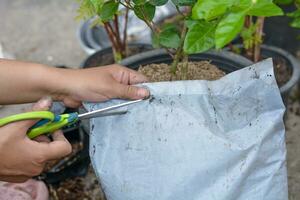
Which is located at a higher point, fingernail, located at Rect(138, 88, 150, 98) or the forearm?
the forearm

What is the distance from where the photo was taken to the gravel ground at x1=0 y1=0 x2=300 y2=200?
2.25m

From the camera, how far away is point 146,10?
1025 mm

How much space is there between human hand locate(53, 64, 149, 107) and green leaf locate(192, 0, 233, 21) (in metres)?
0.27

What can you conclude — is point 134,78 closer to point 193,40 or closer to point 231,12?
point 193,40

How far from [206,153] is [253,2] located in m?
0.32

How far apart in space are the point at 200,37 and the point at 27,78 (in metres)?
0.39

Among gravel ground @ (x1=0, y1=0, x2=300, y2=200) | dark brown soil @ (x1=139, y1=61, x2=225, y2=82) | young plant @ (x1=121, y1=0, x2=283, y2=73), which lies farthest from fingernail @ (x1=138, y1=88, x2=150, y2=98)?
gravel ground @ (x1=0, y1=0, x2=300, y2=200)

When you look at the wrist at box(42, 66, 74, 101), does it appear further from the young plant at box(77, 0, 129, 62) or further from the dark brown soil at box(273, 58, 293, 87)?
the dark brown soil at box(273, 58, 293, 87)

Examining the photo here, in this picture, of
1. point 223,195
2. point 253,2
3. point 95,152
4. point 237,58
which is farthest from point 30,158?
point 237,58

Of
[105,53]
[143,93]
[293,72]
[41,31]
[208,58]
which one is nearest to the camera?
[143,93]

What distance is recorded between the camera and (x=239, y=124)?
3.02 ft

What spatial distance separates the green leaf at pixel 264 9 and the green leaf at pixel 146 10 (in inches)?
14.5

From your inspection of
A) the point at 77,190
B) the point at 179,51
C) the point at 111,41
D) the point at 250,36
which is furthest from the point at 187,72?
the point at 77,190

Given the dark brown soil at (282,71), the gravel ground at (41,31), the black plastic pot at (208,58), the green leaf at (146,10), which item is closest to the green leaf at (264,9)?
the green leaf at (146,10)
